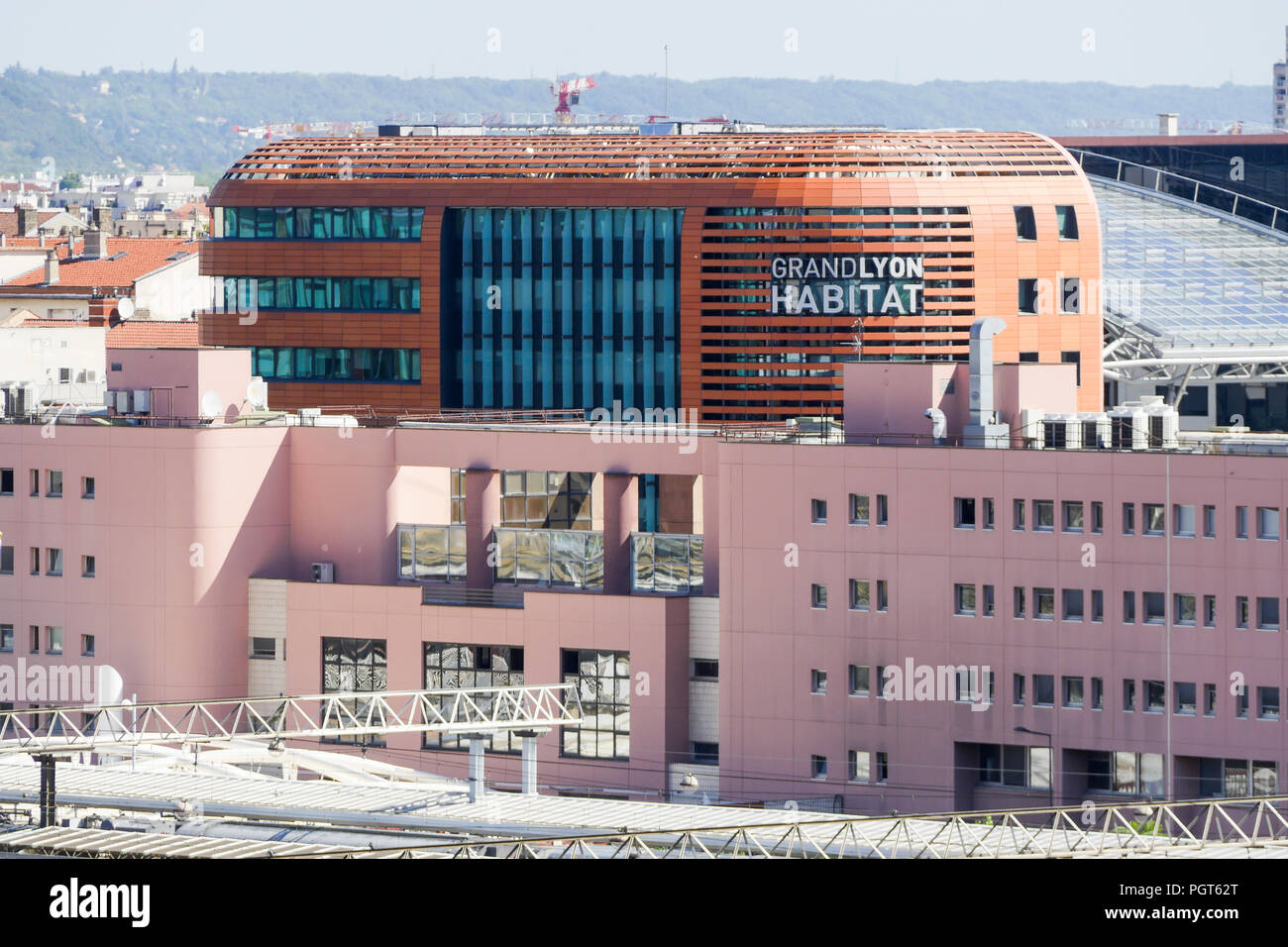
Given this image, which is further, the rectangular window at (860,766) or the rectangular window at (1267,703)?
the rectangular window at (860,766)

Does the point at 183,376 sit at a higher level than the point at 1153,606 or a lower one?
higher

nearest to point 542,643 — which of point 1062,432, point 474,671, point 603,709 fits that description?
point 474,671

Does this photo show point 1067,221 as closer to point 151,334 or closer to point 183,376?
point 183,376

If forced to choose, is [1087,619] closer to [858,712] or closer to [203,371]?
[858,712]

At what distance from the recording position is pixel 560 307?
5768 inches

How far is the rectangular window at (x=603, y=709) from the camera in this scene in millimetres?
94250

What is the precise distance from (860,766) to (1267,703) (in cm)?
1252

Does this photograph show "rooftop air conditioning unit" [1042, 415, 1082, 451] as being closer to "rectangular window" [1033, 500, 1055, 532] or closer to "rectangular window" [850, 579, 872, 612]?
"rectangular window" [1033, 500, 1055, 532]

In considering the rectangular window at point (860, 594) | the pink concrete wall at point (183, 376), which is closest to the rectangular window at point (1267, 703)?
the rectangular window at point (860, 594)

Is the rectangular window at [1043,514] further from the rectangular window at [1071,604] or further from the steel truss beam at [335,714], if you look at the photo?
the steel truss beam at [335,714]

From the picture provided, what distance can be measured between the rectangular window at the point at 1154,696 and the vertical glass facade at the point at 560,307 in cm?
6273
